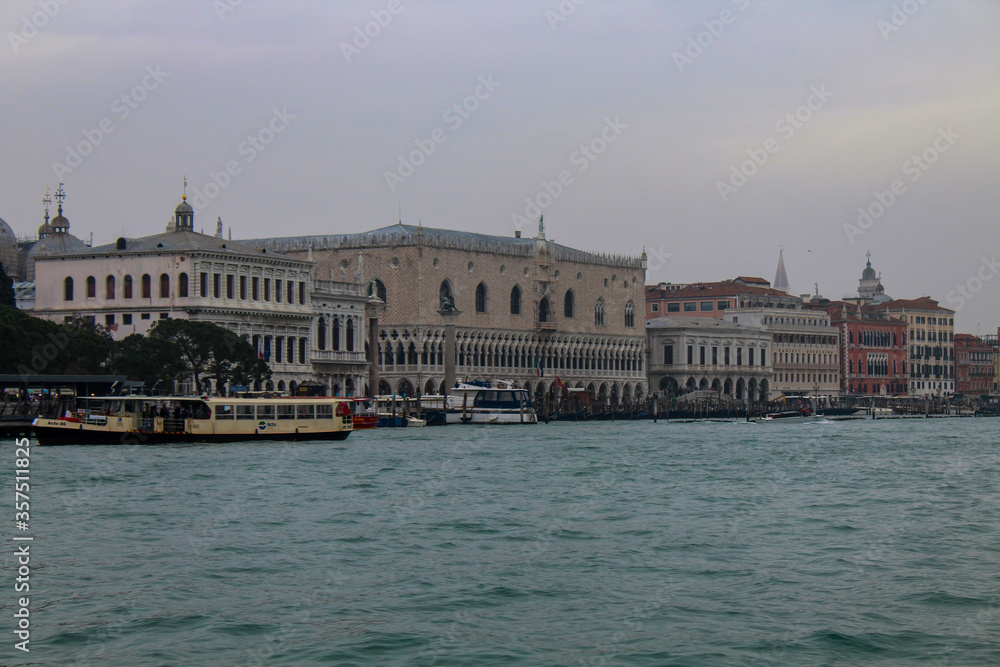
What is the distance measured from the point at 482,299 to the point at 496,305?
88 cm

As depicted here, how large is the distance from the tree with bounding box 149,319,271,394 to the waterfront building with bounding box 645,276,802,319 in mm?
67709

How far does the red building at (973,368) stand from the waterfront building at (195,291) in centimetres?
8771

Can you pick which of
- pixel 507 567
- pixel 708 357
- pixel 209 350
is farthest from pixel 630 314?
pixel 507 567

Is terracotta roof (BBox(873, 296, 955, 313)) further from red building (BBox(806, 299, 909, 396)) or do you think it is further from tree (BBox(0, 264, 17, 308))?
tree (BBox(0, 264, 17, 308))

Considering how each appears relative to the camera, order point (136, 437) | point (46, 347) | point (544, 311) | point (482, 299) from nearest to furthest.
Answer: point (136, 437) → point (46, 347) → point (482, 299) → point (544, 311)

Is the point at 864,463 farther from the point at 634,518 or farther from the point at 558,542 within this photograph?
the point at 558,542

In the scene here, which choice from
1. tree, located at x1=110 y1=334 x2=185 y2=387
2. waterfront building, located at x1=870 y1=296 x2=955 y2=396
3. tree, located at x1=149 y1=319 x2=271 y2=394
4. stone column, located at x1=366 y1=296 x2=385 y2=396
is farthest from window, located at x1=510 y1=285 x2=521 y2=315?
waterfront building, located at x1=870 y1=296 x2=955 y2=396

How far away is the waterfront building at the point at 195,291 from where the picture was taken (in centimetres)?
6962

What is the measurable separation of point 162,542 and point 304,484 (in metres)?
10.2

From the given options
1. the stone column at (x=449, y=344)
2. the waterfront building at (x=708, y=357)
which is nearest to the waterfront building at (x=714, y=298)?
the waterfront building at (x=708, y=357)

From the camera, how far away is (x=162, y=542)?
76.4 ft

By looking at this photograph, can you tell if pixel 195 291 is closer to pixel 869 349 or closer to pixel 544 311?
pixel 544 311

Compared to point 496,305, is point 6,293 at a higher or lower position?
lower

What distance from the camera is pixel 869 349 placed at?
13738 centimetres
